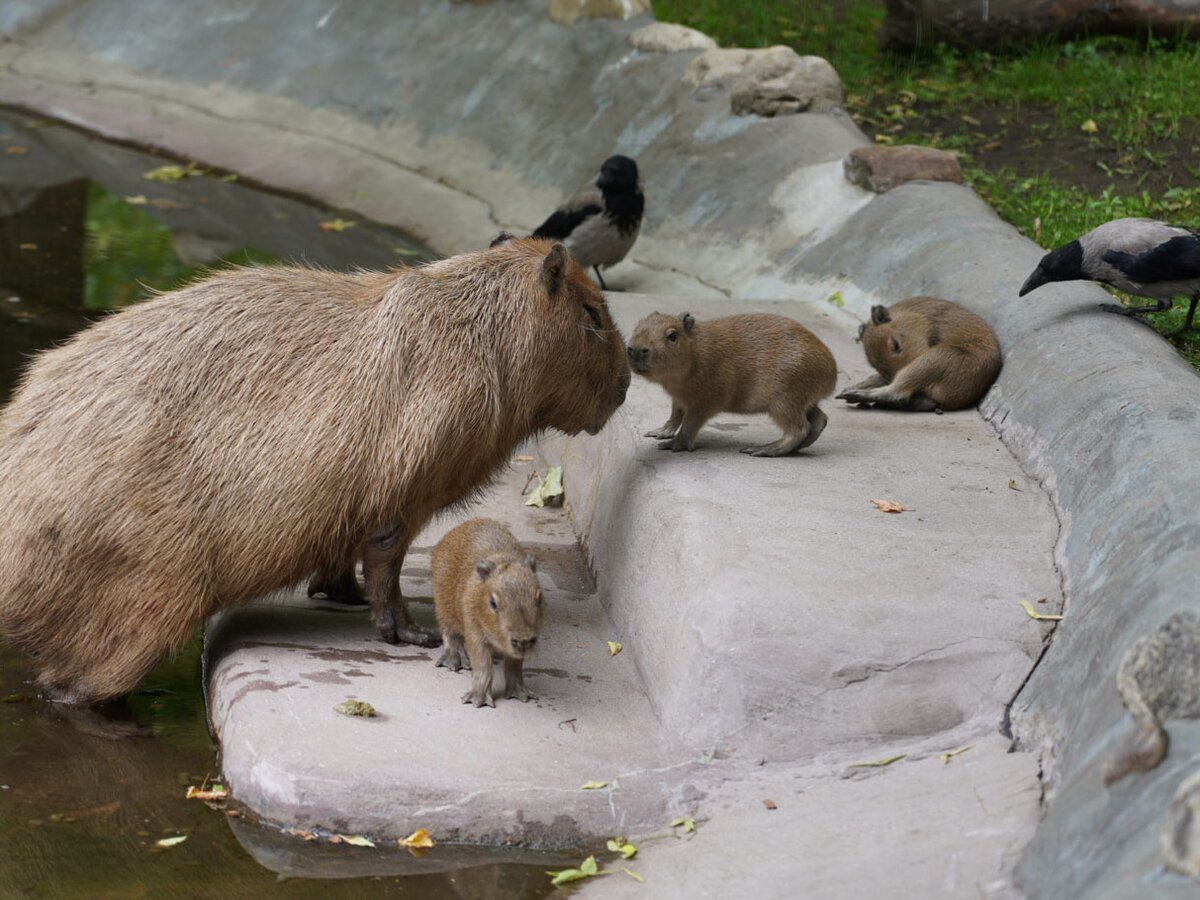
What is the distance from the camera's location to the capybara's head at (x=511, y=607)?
15.6 feet

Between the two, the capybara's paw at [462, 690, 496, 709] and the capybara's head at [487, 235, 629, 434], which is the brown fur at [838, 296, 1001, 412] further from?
the capybara's paw at [462, 690, 496, 709]

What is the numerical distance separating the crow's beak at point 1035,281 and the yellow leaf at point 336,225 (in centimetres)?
620

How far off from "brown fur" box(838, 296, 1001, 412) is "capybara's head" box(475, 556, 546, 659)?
2263mm

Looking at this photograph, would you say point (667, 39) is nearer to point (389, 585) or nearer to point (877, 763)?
point (389, 585)

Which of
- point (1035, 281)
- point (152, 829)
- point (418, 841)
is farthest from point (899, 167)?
point (152, 829)

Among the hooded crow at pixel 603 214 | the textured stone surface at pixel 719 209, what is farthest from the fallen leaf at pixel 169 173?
the hooded crow at pixel 603 214

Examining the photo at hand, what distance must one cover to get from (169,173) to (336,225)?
6.76 ft

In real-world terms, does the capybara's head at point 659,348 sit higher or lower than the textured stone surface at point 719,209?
higher

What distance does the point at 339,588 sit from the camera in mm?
5820

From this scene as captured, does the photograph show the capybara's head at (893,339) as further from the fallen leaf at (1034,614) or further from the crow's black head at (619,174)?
the crow's black head at (619,174)

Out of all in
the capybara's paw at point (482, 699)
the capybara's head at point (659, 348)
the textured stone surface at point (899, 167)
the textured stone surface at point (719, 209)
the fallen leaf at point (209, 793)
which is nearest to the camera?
the textured stone surface at point (719, 209)

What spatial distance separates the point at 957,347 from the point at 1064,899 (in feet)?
11.1

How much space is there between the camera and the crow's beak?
21.5ft

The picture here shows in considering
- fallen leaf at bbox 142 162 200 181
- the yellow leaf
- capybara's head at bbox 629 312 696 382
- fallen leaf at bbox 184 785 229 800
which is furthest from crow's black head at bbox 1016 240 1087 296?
fallen leaf at bbox 142 162 200 181
